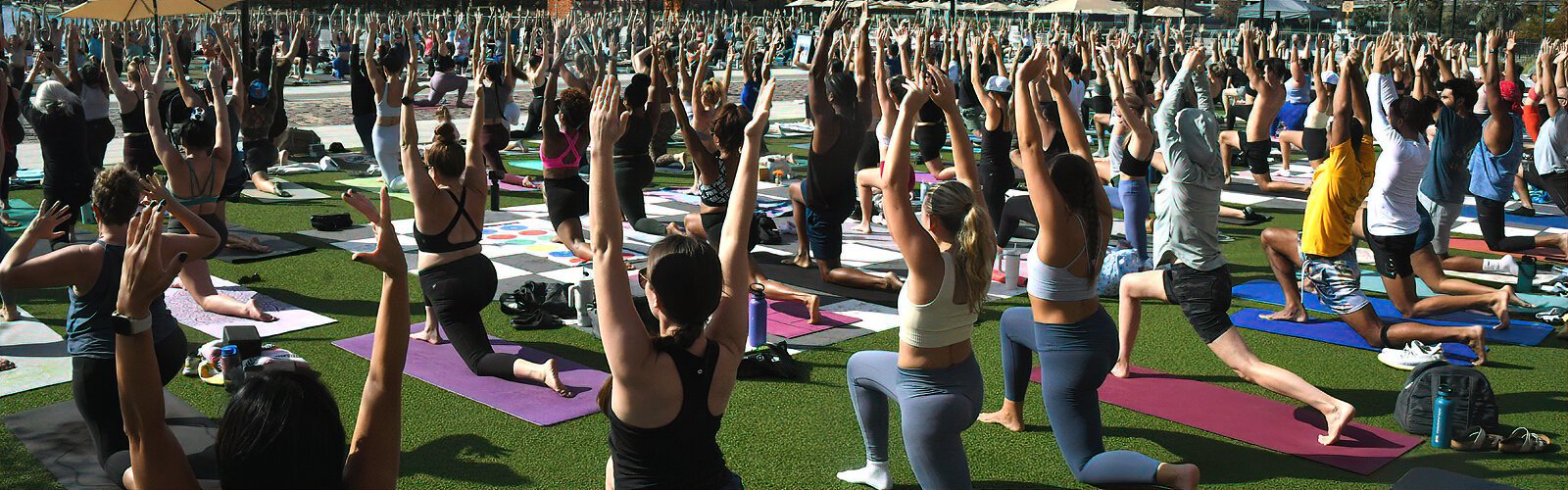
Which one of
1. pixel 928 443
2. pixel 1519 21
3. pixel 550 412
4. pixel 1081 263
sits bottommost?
pixel 550 412

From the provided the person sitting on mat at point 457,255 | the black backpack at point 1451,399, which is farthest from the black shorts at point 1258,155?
the person sitting on mat at point 457,255

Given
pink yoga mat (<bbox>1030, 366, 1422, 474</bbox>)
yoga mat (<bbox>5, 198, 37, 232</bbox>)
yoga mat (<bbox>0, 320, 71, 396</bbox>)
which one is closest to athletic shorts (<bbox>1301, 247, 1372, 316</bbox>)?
pink yoga mat (<bbox>1030, 366, 1422, 474</bbox>)

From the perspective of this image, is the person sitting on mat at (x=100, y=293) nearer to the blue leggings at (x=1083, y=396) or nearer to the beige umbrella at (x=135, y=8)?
the blue leggings at (x=1083, y=396)

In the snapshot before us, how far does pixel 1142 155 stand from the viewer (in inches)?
360

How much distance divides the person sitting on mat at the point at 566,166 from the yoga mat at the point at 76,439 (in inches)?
152

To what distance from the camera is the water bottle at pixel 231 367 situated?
6841 millimetres

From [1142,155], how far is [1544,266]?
4.22m

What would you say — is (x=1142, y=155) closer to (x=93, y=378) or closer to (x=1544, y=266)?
(x=1544, y=266)

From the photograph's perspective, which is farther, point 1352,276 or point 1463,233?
point 1463,233

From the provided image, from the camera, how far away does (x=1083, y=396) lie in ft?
17.5

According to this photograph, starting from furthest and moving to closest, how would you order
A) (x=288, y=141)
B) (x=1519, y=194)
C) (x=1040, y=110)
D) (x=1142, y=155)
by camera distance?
1. (x=288, y=141)
2. (x=1519, y=194)
3. (x=1040, y=110)
4. (x=1142, y=155)

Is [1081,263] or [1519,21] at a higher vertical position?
[1519,21]

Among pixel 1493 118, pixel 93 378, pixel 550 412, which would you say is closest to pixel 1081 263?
pixel 550 412

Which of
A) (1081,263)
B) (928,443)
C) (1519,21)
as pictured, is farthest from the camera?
(1519,21)
